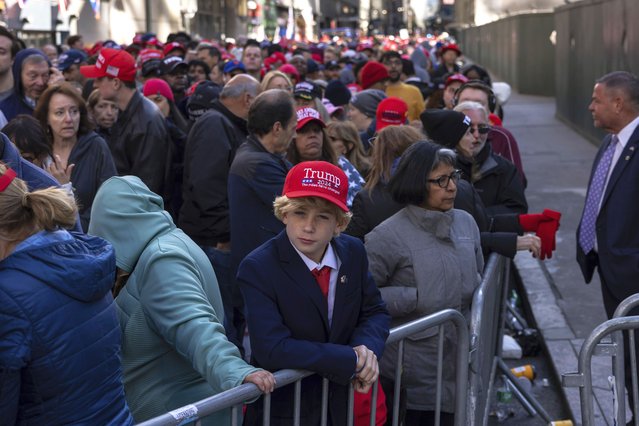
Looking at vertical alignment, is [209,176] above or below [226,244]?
above

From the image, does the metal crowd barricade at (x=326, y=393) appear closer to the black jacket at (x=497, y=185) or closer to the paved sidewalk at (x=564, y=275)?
the paved sidewalk at (x=564, y=275)

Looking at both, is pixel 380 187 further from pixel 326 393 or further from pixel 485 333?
pixel 326 393

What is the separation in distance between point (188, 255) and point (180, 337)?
12.3 inches

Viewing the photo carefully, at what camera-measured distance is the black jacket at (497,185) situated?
6699 mm

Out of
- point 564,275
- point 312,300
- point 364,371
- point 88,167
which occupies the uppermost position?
point 88,167

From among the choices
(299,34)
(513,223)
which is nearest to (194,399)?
(513,223)

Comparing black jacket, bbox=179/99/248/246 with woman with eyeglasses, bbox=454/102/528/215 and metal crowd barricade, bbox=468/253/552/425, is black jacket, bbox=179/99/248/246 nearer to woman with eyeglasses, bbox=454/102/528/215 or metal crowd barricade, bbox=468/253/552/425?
woman with eyeglasses, bbox=454/102/528/215

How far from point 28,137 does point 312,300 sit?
269cm

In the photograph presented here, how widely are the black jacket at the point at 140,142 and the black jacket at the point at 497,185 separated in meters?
2.29

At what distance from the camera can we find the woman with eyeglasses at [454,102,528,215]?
6.68 metres

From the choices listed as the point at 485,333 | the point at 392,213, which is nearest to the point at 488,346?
the point at 485,333

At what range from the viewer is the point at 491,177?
6766mm

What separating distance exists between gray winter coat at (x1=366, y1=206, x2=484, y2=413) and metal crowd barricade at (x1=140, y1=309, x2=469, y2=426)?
0.42 ft

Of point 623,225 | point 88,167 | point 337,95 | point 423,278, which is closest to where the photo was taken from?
point 423,278
